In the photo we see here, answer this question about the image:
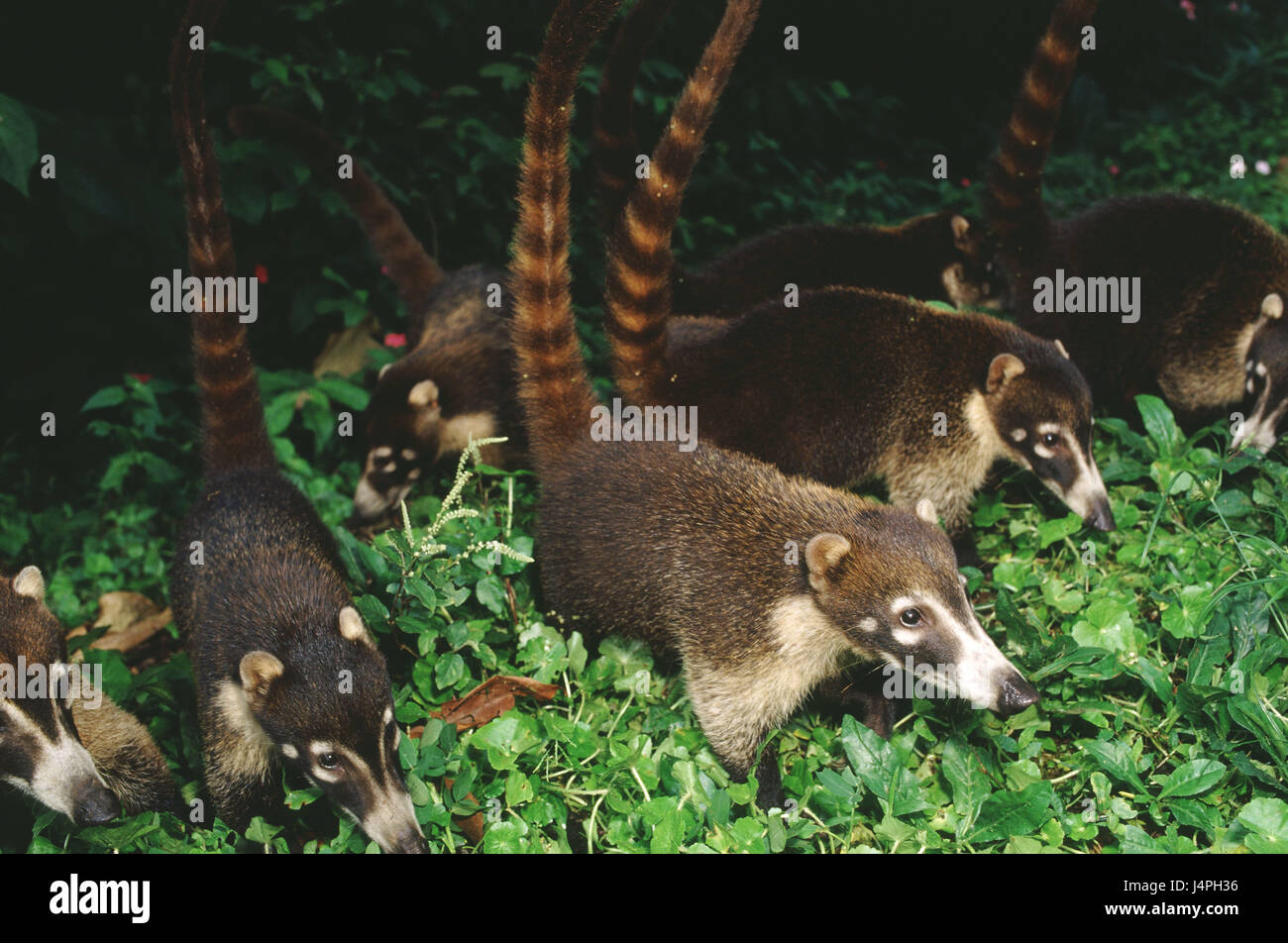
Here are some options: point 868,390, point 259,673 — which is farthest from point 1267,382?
point 259,673

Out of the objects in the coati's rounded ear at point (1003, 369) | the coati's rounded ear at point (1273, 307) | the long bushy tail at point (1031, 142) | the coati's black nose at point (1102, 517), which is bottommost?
the coati's black nose at point (1102, 517)

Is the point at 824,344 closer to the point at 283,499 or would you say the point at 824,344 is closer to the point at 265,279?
the point at 283,499

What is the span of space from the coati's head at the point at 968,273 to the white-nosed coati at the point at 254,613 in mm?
3369

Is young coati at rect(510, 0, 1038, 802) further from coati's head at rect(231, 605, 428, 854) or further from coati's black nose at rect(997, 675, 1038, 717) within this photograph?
coati's head at rect(231, 605, 428, 854)

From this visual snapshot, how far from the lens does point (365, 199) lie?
196 inches

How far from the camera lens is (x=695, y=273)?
5.08 m

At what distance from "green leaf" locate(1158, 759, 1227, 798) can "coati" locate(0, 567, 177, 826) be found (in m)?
2.97

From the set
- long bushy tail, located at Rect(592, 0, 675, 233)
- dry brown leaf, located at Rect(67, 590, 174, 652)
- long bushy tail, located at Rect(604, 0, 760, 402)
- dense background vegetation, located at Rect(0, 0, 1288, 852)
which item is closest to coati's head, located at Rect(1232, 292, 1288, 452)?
dense background vegetation, located at Rect(0, 0, 1288, 852)

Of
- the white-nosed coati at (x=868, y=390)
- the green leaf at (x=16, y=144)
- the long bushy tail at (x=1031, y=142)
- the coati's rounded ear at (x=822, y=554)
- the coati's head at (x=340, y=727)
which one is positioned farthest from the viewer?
the long bushy tail at (x=1031, y=142)

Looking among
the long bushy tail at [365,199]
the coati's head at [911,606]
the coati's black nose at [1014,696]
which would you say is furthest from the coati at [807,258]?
the coati's black nose at [1014,696]

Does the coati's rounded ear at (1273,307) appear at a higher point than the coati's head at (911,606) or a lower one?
higher

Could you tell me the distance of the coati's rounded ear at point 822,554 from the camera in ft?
9.77

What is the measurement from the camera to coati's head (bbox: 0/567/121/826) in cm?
285

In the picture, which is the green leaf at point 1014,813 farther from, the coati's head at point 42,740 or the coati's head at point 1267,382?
the coati's head at point 42,740
